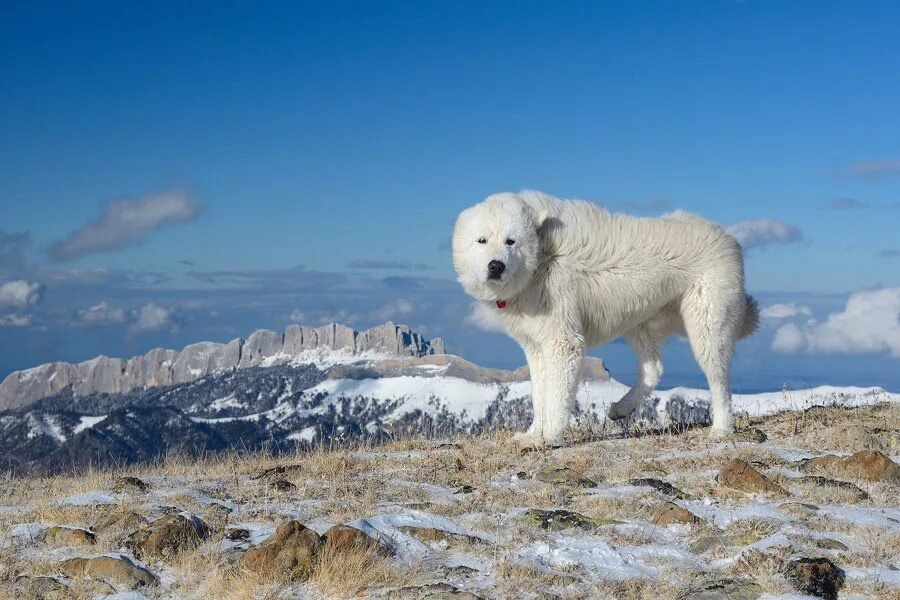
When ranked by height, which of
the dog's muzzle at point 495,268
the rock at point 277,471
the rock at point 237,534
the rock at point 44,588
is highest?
the dog's muzzle at point 495,268

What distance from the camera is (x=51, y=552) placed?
7039 mm

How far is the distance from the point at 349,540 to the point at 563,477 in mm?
3843

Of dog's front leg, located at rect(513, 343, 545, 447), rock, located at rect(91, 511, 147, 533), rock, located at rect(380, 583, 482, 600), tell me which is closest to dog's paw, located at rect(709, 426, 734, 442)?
dog's front leg, located at rect(513, 343, 545, 447)

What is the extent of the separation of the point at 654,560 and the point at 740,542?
89 cm

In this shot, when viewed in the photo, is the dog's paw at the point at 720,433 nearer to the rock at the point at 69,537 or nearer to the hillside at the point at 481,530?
the hillside at the point at 481,530

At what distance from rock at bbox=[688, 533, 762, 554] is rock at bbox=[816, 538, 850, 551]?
1.55 ft

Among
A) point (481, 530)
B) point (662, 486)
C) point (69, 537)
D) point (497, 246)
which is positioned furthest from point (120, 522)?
point (497, 246)

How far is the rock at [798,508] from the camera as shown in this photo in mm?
8164

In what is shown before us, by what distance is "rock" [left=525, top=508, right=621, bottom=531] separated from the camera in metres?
7.70

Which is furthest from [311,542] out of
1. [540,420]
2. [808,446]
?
[808,446]

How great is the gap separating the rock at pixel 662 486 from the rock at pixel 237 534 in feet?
14.0

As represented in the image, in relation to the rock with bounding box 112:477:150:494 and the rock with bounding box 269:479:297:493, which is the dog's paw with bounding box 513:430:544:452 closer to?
the rock with bounding box 269:479:297:493

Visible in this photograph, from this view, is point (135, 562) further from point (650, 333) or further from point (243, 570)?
point (650, 333)

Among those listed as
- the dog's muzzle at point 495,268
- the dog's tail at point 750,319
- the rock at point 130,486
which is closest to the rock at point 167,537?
the rock at point 130,486
